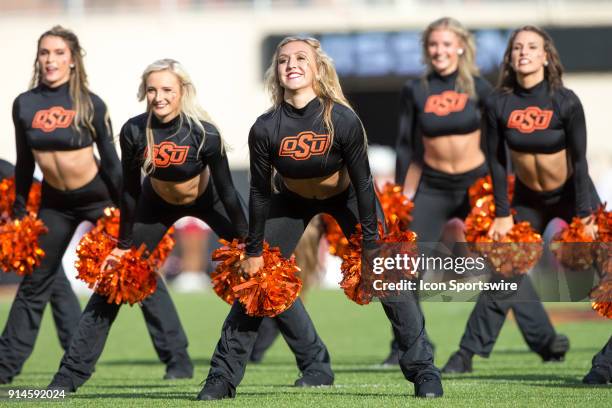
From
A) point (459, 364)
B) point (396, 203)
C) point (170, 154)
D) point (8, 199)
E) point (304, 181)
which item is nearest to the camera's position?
point (304, 181)

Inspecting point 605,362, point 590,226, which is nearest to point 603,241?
point 590,226

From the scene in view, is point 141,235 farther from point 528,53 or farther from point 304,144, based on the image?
point 528,53

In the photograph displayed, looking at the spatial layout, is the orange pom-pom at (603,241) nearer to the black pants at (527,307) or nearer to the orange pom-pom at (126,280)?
the black pants at (527,307)

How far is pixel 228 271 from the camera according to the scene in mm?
5617

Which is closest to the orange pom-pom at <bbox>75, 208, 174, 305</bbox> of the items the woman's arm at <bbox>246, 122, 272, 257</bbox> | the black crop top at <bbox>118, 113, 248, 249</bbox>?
the black crop top at <bbox>118, 113, 248, 249</bbox>

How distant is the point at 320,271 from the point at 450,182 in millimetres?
1539

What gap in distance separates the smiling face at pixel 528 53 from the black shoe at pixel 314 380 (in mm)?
2011

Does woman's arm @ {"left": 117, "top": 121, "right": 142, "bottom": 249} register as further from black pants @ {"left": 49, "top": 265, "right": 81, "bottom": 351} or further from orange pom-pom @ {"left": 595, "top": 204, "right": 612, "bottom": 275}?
orange pom-pom @ {"left": 595, "top": 204, "right": 612, "bottom": 275}

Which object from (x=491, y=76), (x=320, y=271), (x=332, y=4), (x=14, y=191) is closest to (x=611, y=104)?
(x=491, y=76)

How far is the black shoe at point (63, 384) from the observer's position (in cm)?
600

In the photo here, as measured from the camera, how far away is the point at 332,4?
20.0 meters

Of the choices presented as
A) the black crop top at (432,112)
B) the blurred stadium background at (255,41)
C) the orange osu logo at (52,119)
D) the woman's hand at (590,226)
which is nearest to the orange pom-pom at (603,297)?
the woman's hand at (590,226)

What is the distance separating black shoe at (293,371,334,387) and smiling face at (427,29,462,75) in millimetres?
2310

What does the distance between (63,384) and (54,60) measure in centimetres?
193
